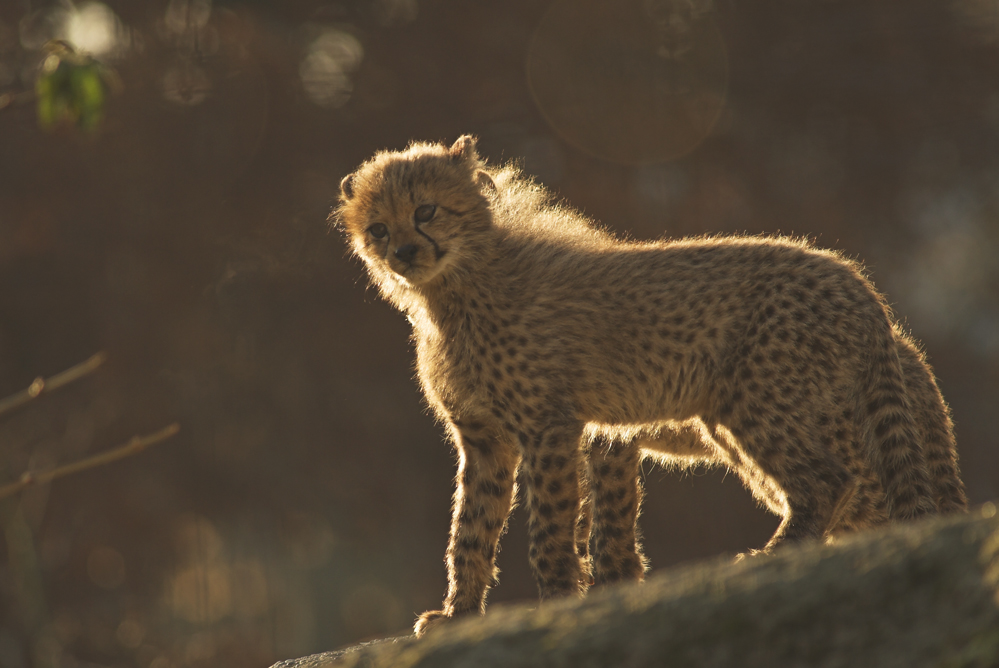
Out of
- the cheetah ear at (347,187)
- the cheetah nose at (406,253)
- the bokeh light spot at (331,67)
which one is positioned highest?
the bokeh light spot at (331,67)

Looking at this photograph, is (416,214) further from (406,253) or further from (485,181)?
(485,181)

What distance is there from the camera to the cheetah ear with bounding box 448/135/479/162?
17.6ft

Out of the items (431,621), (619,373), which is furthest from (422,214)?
(431,621)

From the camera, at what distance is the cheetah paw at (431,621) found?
177 inches

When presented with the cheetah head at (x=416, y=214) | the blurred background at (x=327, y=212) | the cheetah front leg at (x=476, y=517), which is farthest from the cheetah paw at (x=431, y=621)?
the blurred background at (x=327, y=212)

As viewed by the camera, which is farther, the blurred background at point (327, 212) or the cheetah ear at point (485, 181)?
the blurred background at point (327, 212)

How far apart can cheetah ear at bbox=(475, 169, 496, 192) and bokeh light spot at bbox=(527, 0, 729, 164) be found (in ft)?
30.9

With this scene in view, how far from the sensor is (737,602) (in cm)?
210

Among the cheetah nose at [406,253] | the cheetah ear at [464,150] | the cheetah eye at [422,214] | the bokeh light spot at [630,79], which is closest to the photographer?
the cheetah nose at [406,253]

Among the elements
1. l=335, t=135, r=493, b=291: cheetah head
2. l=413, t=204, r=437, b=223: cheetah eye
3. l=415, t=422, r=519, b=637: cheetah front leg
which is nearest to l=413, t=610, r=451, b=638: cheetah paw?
l=415, t=422, r=519, b=637: cheetah front leg

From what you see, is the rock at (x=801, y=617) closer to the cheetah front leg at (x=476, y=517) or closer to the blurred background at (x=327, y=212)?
the cheetah front leg at (x=476, y=517)

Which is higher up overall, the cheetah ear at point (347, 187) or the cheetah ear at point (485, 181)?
the cheetah ear at point (347, 187)

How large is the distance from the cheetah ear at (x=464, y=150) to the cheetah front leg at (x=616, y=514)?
1.66m

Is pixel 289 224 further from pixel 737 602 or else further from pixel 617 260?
→ pixel 737 602
